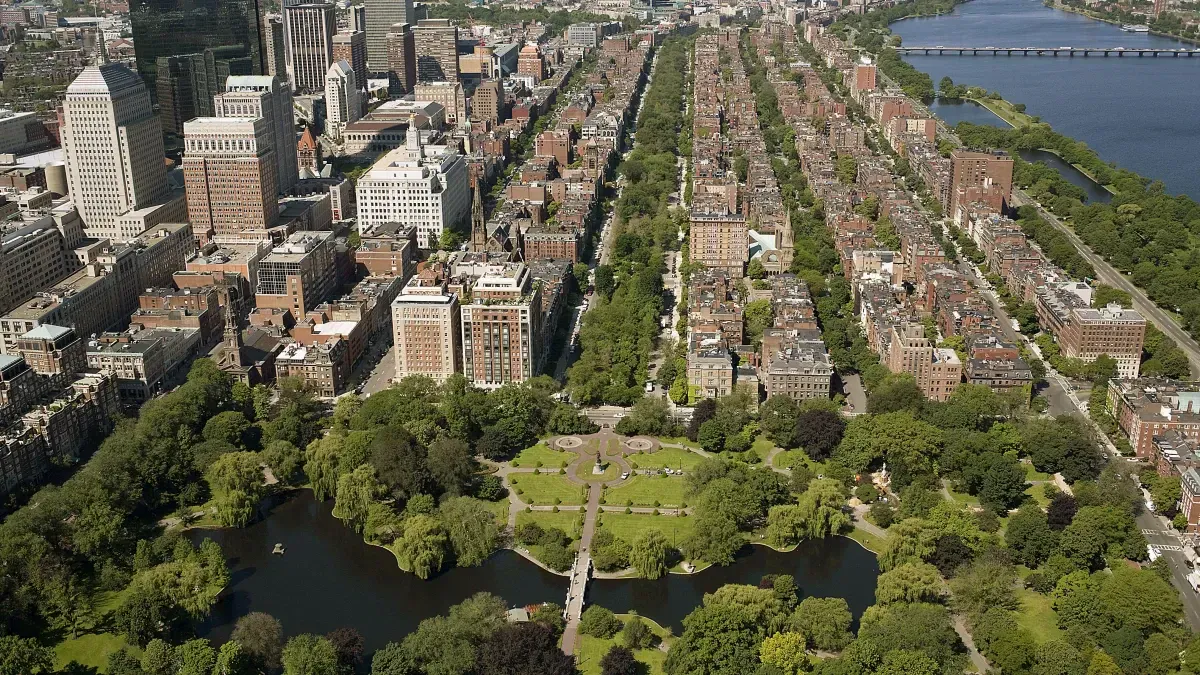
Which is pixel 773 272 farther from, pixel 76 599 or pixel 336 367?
pixel 76 599

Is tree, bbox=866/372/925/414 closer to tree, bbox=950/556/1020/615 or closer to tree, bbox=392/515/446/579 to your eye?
tree, bbox=950/556/1020/615

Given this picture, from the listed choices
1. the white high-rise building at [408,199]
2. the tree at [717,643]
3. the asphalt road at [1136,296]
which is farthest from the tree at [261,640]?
the asphalt road at [1136,296]

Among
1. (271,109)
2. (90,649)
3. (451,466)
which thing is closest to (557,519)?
(451,466)

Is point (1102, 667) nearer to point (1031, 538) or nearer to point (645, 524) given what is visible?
point (1031, 538)

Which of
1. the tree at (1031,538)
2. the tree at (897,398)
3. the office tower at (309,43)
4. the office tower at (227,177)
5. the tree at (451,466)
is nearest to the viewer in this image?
the tree at (1031,538)

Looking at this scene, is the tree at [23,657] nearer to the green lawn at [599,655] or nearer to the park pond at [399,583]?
the park pond at [399,583]
